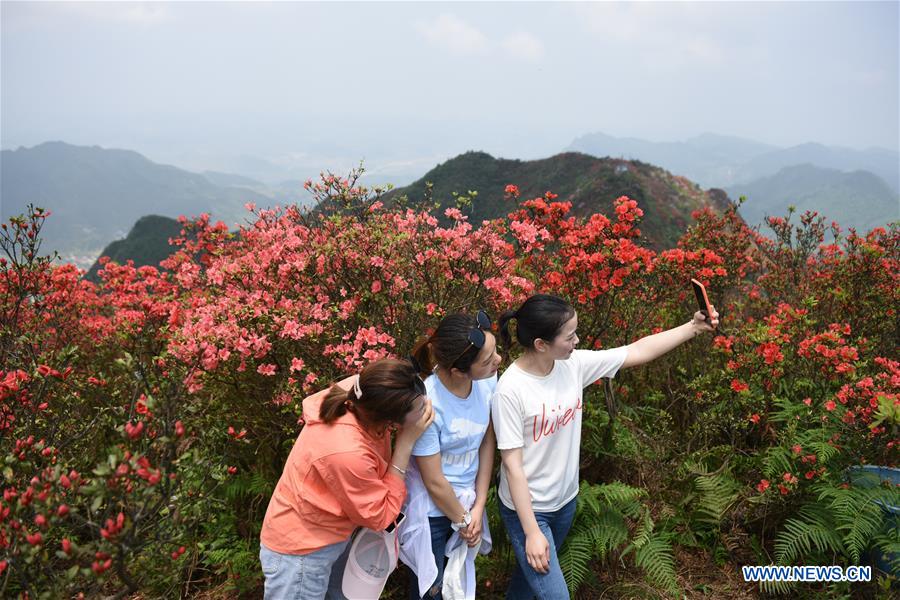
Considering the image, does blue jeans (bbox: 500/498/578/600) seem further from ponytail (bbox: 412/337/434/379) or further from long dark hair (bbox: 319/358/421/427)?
long dark hair (bbox: 319/358/421/427)

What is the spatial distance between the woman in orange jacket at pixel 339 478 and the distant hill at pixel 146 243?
46887mm

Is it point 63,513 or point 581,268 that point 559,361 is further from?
point 63,513

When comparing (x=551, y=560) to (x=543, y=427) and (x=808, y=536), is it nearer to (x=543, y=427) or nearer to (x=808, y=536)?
(x=543, y=427)

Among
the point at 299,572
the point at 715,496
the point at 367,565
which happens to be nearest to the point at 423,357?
the point at 367,565

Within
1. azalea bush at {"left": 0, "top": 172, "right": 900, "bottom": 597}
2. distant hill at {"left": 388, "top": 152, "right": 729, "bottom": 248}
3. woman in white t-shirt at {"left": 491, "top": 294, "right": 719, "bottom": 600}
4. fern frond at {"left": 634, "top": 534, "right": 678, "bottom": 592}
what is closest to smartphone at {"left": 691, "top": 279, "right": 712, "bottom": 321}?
woman in white t-shirt at {"left": 491, "top": 294, "right": 719, "bottom": 600}

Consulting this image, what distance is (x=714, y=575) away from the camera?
138 inches

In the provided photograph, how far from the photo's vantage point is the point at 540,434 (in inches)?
98.2

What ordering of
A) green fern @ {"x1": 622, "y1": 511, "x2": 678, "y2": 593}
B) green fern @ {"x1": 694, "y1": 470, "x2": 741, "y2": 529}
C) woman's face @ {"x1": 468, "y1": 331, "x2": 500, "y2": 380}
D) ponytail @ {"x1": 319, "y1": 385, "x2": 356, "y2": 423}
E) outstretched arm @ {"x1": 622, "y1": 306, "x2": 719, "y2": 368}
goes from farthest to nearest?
green fern @ {"x1": 694, "y1": 470, "x2": 741, "y2": 529} → green fern @ {"x1": 622, "y1": 511, "x2": 678, "y2": 593} → outstretched arm @ {"x1": 622, "y1": 306, "x2": 719, "y2": 368} → woman's face @ {"x1": 468, "y1": 331, "x2": 500, "y2": 380} → ponytail @ {"x1": 319, "y1": 385, "x2": 356, "y2": 423}

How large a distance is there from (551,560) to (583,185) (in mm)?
29861

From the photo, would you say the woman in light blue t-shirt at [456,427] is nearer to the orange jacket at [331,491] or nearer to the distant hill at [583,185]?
the orange jacket at [331,491]

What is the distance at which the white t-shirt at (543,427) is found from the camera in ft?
7.97

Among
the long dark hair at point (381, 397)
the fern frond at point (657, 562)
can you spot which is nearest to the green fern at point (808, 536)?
the fern frond at point (657, 562)

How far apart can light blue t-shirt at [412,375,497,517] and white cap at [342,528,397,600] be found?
0.90 feet

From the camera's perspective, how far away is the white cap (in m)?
2.37
